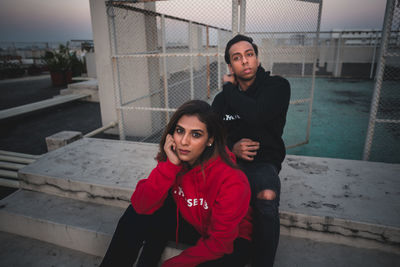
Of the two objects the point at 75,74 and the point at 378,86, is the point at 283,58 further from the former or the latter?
the point at 378,86

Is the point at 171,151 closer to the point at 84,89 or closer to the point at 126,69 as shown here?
the point at 126,69

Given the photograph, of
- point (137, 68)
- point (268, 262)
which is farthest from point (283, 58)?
point (268, 262)

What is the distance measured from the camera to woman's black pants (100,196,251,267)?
1597 millimetres

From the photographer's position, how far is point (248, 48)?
197 centimetres

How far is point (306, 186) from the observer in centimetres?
252

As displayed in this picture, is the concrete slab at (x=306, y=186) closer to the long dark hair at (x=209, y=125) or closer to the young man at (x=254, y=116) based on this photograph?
the young man at (x=254, y=116)

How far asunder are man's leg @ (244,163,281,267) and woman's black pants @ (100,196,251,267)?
0.08m

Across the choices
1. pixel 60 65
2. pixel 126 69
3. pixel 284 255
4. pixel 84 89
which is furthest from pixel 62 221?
pixel 60 65

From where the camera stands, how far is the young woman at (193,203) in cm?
145

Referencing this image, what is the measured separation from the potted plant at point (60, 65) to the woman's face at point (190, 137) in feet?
39.6

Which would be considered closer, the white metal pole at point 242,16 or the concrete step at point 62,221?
the concrete step at point 62,221

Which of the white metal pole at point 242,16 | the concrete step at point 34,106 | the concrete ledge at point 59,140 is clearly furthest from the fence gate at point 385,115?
the concrete step at point 34,106

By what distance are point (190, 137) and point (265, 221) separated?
710 mm

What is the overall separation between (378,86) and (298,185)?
1930 millimetres
